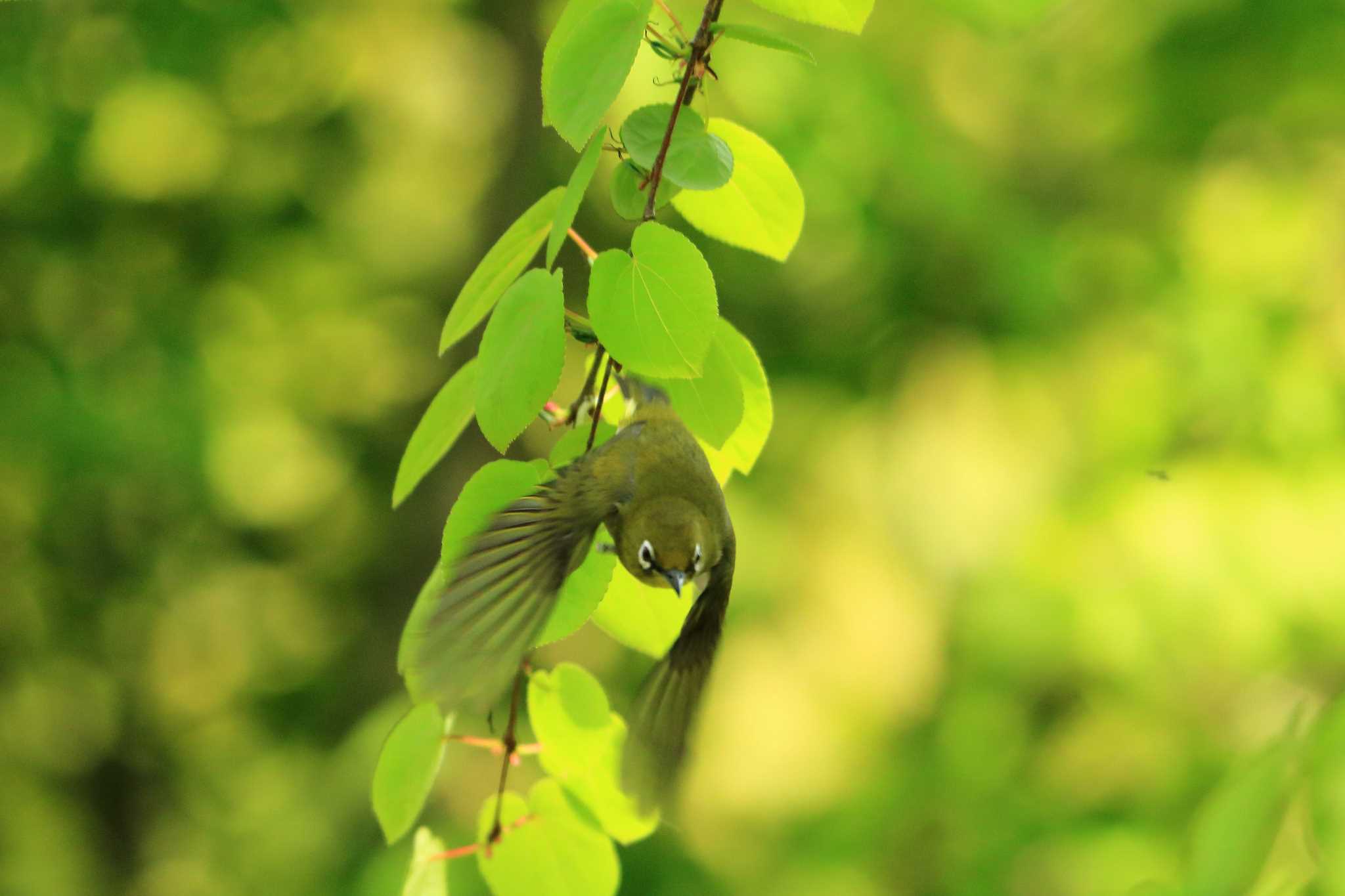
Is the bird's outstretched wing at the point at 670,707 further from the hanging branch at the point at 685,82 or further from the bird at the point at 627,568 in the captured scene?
the hanging branch at the point at 685,82

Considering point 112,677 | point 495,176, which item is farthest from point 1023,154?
point 112,677

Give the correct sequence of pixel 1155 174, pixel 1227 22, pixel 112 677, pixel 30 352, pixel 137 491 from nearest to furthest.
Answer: pixel 1227 22, pixel 1155 174, pixel 30 352, pixel 137 491, pixel 112 677

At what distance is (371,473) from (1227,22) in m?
2.46

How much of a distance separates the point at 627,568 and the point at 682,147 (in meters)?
0.20

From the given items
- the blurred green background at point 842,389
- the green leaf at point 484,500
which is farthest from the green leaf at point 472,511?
the blurred green background at point 842,389

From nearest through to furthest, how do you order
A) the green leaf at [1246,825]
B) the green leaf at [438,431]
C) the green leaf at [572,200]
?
the green leaf at [1246,825] → the green leaf at [572,200] → the green leaf at [438,431]

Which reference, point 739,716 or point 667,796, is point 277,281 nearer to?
point 739,716

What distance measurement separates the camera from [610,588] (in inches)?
23.9

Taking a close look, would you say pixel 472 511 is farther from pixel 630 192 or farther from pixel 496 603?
pixel 630 192

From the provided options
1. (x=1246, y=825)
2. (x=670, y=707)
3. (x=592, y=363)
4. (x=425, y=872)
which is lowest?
(x=425, y=872)

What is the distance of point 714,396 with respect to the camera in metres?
0.55

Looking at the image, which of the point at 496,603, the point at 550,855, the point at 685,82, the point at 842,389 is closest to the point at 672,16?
the point at 685,82

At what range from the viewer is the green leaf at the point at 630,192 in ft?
1.80

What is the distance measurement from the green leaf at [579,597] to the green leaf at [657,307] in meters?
0.11
